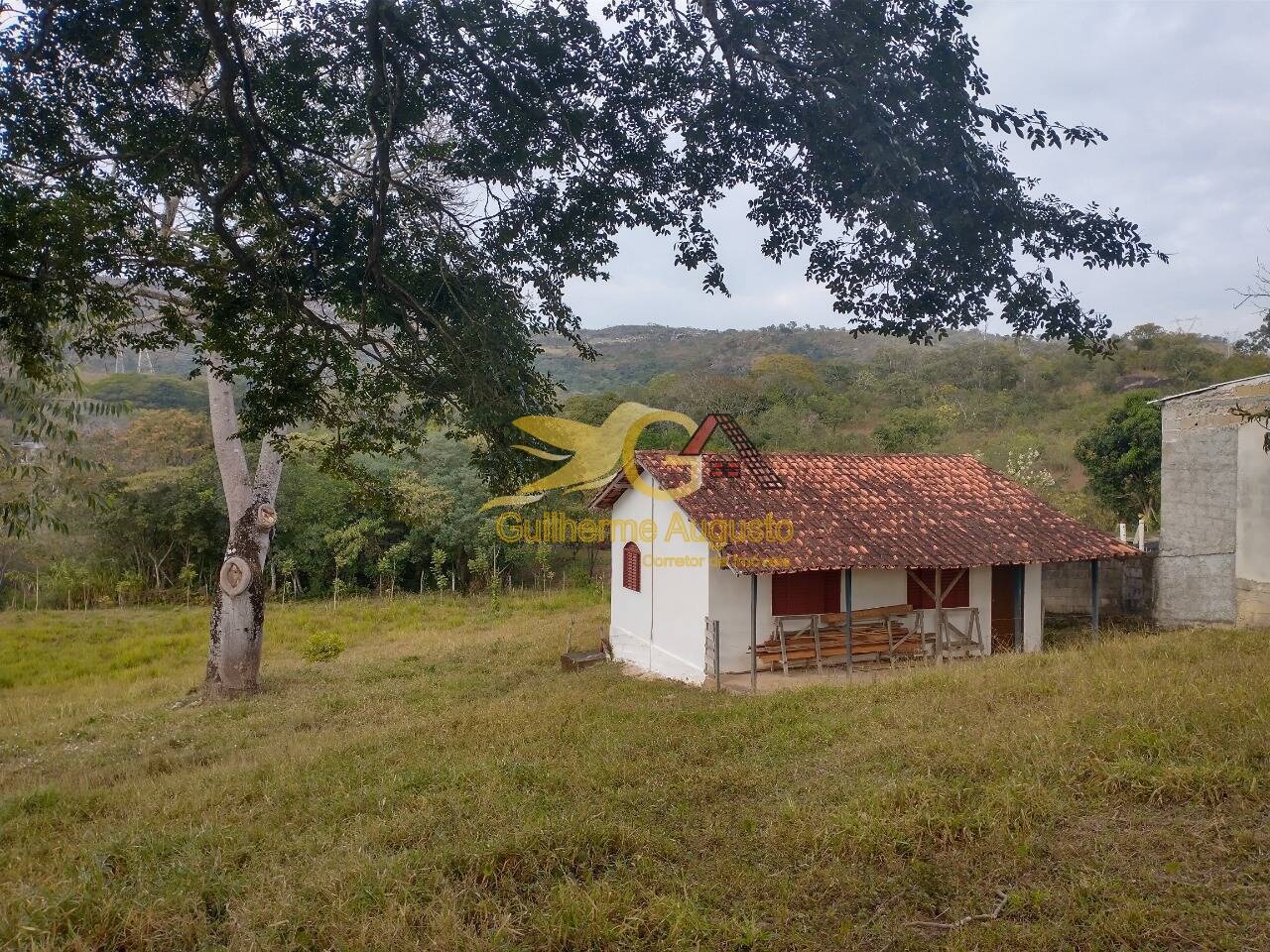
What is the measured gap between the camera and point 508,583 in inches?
1067

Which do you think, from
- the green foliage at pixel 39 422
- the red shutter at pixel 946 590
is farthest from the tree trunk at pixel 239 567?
the red shutter at pixel 946 590

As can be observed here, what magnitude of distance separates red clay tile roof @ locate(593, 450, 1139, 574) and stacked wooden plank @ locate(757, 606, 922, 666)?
126 cm

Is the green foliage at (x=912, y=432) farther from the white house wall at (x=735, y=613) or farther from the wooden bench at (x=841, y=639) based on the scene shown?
the white house wall at (x=735, y=613)

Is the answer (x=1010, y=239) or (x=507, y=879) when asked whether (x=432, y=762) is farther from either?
(x=1010, y=239)

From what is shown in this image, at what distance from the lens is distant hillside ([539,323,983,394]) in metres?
63.1

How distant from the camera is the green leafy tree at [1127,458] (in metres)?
22.9

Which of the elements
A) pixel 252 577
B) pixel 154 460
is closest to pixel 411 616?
pixel 252 577

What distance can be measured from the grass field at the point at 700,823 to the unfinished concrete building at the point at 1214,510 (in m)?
4.54

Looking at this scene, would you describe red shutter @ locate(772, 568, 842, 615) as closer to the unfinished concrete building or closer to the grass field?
the grass field

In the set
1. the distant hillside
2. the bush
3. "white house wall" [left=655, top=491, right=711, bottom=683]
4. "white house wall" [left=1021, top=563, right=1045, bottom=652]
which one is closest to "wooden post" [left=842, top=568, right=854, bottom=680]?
"white house wall" [left=655, top=491, right=711, bottom=683]

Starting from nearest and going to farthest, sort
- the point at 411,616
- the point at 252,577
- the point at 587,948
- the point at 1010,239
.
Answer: the point at 587,948, the point at 1010,239, the point at 252,577, the point at 411,616

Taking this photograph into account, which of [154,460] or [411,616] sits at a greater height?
[154,460]

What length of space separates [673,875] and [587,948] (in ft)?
2.57

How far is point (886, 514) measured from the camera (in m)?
13.8
